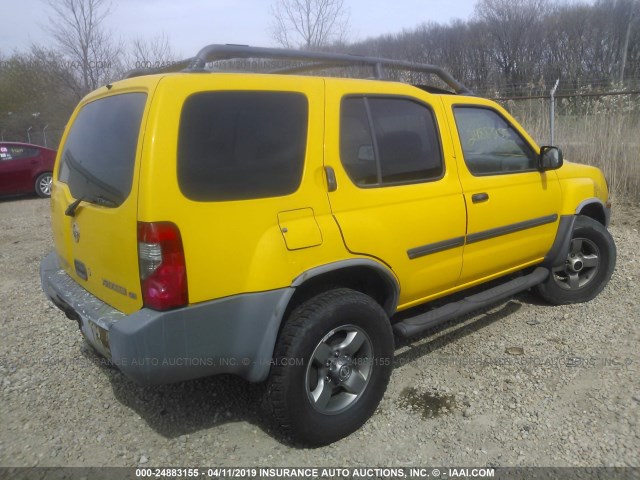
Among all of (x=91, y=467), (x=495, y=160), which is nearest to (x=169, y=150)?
(x=91, y=467)

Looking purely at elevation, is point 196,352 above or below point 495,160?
below

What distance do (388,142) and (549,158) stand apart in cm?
159

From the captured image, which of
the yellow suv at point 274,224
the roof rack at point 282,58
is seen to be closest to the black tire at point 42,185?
the yellow suv at point 274,224

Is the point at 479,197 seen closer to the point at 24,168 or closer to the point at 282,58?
→ the point at 282,58

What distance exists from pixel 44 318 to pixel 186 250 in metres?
3.03

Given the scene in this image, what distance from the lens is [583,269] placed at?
14.6 feet

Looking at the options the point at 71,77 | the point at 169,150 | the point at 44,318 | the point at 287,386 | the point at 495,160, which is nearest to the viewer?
the point at 169,150

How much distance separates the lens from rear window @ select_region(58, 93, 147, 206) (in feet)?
7.57

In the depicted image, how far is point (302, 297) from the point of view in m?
2.64

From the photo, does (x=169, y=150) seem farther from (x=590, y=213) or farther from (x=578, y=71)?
(x=578, y=71)

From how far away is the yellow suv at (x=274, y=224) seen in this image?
219cm

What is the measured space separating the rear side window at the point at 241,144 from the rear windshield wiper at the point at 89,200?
1.51ft

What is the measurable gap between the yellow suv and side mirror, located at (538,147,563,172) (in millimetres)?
495

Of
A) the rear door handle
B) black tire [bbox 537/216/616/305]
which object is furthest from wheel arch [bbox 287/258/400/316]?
black tire [bbox 537/216/616/305]
